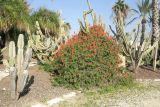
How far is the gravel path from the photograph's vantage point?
9477 mm

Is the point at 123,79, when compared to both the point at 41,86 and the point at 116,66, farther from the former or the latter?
the point at 41,86

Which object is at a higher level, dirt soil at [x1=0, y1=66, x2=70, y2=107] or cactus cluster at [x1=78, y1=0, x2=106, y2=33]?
cactus cluster at [x1=78, y1=0, x2=106, y2=33]

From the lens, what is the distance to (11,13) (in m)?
18.4

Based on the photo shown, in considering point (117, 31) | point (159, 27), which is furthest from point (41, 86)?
point (159, 27)

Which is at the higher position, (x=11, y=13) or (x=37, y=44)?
(x=11, y=13)

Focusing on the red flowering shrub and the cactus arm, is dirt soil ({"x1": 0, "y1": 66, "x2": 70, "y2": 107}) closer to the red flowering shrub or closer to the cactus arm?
the cactus arm

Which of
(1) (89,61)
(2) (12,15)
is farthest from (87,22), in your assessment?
(2) (12,15)

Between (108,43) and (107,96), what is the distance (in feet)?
7.98

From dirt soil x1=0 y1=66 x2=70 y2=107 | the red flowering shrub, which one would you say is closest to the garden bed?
dirt soil x1=0 y1=66 x2=70 y2=107

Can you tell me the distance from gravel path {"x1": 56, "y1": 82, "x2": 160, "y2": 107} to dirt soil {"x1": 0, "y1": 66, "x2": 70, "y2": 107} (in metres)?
0.76

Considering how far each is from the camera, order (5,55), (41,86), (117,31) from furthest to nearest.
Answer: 1. (5,55)
2. (117,31)
3. (41,86)

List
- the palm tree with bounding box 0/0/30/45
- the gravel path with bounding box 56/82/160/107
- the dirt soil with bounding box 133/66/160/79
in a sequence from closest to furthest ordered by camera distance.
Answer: the gravel path with bounding box 56/82/160/107, the dirt soil with bounding box 133/66/160/79, the palm tree with bounding box 0/0/30/45

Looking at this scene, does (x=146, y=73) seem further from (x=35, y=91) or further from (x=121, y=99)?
(x=35, y=91)

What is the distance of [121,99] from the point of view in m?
10.1
